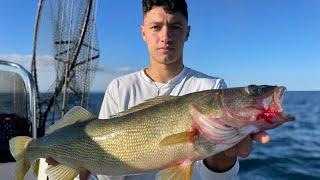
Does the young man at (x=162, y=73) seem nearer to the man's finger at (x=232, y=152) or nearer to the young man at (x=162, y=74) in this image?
the young man at (x=162, y=74)

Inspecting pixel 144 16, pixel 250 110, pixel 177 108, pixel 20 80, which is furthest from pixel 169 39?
pixel 20 80

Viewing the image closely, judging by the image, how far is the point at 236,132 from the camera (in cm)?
351

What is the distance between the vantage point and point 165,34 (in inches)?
173

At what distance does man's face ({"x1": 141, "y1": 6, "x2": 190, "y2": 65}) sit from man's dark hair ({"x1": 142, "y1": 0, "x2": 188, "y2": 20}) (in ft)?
0.11

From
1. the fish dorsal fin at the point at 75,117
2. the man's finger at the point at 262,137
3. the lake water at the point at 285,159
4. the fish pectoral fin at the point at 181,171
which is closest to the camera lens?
the man's finger at the point at 262,137

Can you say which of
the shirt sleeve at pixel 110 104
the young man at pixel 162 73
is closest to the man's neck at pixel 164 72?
the young man at pixel 162 73

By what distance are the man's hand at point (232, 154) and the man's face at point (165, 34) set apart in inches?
39.7

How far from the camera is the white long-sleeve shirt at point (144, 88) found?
4605mm

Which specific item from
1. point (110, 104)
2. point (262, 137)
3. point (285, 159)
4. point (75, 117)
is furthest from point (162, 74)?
point (285, 159)

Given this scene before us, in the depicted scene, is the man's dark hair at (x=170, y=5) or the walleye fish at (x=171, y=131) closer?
the walleye fish at (x=171, y=131)

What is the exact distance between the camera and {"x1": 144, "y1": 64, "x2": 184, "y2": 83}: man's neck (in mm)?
4633

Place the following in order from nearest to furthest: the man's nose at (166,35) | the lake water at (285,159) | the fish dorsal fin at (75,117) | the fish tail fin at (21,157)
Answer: the fish dorsal fin at (75,117), the man's nose at (166,35), the fish tail fin at (21,157), the lake water at (285,159)

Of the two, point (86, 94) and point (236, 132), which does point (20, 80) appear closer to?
point (86, 94)

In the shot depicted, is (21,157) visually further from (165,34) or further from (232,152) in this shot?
(232,152)
